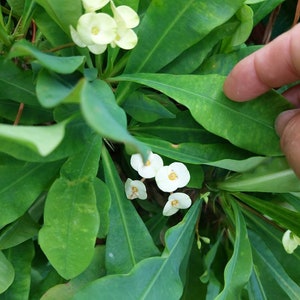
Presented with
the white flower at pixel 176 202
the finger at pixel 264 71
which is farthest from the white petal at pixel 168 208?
the finger at pixel 264 71

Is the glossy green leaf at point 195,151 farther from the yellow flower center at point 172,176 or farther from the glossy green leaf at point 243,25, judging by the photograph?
the glossy green leaf at point 243,25

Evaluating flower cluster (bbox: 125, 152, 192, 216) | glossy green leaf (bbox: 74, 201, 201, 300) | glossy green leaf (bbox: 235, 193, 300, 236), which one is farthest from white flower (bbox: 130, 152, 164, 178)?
glossy green leaf (bbox: 235, 193, 300, 236)

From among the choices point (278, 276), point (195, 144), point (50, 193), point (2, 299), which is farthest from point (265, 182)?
point (2, 299)

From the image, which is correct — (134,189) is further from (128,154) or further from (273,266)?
(273,266)

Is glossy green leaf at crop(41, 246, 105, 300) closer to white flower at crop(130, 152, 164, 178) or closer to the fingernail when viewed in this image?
white flower at crop(130, 152, 164, 178)

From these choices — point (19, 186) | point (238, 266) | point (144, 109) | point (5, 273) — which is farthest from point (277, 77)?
point (5, 273)

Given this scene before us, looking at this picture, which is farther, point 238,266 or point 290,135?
point 238,266

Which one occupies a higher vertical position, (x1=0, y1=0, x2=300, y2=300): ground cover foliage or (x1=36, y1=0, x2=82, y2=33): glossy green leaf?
(x1=36, y1=0, x2=82, y2=33): glossy green leaf
